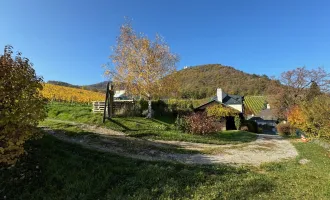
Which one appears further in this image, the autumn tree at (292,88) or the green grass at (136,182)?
the autumn tree at (292,88)

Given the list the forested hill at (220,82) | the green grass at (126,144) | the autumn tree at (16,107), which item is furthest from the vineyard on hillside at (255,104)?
the autumn tree at (16,107)

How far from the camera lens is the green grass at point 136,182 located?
229 inches

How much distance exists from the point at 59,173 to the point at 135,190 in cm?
276

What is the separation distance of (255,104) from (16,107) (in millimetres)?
78402

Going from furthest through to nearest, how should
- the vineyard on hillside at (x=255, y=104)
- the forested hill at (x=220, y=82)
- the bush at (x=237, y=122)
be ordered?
1. the forested hill at (x=220, y=82)
2. the vineyard on hillside at (x=255, y=104)
3. the bush at (x=237, y=122)

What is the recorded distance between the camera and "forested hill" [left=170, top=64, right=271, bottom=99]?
284 ft

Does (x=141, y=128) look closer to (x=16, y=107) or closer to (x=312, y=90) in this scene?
(x=16, y=107)

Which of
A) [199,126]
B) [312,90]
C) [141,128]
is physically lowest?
[141,128]

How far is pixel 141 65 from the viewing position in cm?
2292

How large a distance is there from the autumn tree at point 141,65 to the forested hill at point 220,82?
5813cm

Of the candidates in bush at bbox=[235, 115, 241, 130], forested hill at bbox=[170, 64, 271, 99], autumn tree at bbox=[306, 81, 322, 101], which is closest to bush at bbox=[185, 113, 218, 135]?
bush at bbox=[235, 115, 241, 130]

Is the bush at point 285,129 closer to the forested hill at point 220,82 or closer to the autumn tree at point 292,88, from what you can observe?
the autumn tree at point 292,88

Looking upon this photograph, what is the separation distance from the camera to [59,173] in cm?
706

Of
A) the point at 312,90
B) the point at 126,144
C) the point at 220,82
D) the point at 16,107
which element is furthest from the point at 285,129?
the point at 220,82
